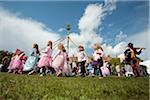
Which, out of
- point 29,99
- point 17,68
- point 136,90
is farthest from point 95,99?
point 17,68

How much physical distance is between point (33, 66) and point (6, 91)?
358 inches

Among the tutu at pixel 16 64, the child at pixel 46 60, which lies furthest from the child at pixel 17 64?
the child at pixel 46 60

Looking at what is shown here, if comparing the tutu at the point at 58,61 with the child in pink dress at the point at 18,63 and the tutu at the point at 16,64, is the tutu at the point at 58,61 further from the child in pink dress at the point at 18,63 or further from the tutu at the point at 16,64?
the tutu at the point at 16,64

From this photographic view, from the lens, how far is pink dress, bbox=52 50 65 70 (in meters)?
16.3

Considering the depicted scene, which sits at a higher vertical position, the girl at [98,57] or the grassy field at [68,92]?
the girl at [98,57]

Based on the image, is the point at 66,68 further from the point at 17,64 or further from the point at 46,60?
the point at 17,64

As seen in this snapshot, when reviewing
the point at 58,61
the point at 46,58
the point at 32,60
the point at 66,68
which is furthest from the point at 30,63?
the point at 58,61

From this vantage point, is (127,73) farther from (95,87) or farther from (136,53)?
(95,87)

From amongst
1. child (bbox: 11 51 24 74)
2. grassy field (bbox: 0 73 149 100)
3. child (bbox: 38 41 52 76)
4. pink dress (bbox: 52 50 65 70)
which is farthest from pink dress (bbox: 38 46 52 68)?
grassy field (bbox: 0 73 149 100)

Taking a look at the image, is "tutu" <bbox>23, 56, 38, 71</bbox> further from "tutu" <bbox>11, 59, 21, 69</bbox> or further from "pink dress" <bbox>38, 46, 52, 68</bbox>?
"pink dress" <bbox>38, 46, 52, 68</bbox>

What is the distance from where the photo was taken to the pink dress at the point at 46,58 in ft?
54.0

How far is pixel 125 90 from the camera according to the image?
10148mm

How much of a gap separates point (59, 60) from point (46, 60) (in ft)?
2.17

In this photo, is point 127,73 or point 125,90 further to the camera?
point 127,73
